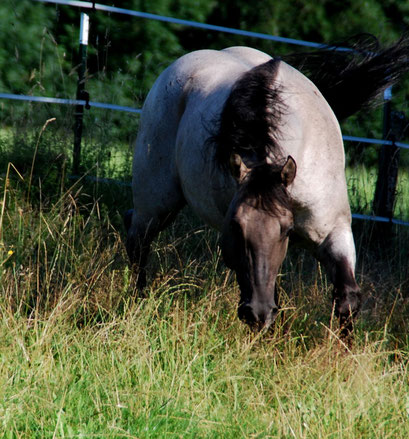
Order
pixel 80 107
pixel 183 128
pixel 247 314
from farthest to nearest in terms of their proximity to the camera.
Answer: pixel 80 107
pixel 183 128
pixel 247 314

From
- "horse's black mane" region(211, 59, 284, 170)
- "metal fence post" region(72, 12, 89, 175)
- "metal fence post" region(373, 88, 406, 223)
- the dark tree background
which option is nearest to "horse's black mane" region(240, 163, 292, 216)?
"horse's black mane" region(211, 59, 284, 170)

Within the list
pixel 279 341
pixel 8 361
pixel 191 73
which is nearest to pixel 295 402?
pixel 279 341

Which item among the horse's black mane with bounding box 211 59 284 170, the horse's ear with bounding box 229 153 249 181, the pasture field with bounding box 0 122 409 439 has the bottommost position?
the pasture field with bounding box 0 122 409 439

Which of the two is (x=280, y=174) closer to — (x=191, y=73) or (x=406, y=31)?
(x=191, y=73)

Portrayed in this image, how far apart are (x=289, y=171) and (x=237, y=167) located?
0.27 m

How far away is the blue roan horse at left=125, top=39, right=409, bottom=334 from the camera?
3.01 metres

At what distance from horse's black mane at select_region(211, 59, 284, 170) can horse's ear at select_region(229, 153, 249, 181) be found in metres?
0.08

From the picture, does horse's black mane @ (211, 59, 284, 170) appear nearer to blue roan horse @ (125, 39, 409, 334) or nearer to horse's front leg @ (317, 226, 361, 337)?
blue roan horse @ (125, 39, 409, 334)

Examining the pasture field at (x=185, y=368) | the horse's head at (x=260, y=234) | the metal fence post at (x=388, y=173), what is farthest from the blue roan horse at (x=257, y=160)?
the metal fence post at (x=388, y=173)

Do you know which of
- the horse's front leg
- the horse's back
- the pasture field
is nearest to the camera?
the pasture field

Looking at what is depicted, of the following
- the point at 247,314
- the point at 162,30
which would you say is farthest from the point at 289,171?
the point at 162,30

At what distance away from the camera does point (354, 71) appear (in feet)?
13.9

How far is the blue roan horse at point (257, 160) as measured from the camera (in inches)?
119

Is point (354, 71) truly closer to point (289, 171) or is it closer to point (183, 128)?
point (183, 128)
